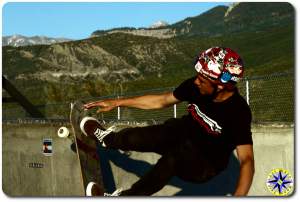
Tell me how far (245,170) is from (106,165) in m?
2.92

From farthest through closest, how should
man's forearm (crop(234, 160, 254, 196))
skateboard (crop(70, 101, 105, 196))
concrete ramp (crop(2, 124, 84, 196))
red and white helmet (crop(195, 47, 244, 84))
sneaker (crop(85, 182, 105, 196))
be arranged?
concrete ramp (crop(2, 124, 84, 196)) → skateboard (crop(70, 101, 105, 196)) → sneaker (crop(85, 182, 105, 196)) → red and white helmet (crop(195, 47, 244, 84)) → man's forearm (crop(234, 160, 254, 196))

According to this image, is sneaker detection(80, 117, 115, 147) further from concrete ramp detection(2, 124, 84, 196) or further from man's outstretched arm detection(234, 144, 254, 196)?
concrete ramp detection(2, 124, 84, 196)

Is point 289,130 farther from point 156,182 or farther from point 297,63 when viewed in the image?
point 156,182

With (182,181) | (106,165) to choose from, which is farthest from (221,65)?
(106,165)

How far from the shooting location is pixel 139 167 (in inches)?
273

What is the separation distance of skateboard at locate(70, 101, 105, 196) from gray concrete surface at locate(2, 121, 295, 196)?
3.20ft

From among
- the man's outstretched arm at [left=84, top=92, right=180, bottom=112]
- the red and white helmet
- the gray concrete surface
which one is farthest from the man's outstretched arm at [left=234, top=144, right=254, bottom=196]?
the gray concrete surface

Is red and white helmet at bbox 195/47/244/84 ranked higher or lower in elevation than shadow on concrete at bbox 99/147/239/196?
higher

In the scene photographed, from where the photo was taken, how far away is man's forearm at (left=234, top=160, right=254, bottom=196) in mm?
4586

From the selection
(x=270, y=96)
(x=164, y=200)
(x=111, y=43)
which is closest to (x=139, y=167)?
(x=164, y=200)

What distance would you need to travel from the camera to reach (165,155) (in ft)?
16.6

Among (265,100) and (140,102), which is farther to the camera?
(265,100)

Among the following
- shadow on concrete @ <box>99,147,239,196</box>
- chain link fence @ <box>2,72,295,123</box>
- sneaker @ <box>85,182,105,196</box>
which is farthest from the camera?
chain link fence @ <box>2,72,295,123</box>

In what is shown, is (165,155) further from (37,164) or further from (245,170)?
(37,164)
